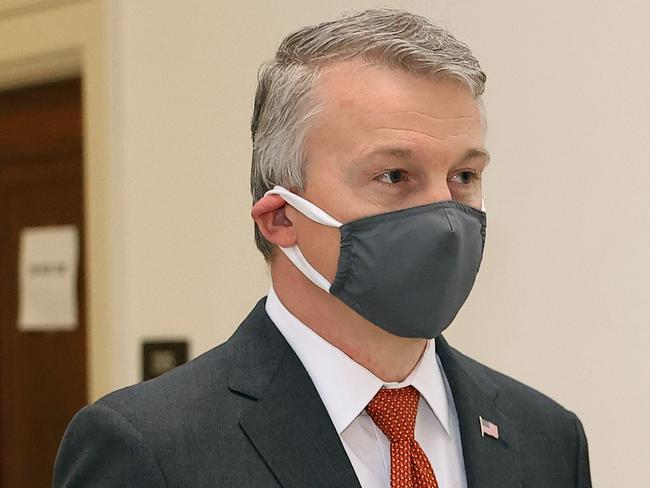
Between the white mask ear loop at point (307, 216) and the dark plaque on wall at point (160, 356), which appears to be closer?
the white mask ear loop at point (307, 216)

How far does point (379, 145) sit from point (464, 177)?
0.46 feet

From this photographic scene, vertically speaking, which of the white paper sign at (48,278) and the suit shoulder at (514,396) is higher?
the white paper sign at (48,278)

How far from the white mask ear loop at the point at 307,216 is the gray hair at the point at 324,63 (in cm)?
2

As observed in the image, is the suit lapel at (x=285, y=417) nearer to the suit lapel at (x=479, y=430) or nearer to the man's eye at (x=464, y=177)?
the suit lapel at (x=479, y=430)

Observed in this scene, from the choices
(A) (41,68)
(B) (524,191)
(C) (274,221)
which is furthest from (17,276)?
(C) (274,221)

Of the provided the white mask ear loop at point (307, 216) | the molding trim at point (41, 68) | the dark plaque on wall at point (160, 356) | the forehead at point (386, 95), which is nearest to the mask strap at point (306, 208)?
the white mask ear loop at point (307, 216)

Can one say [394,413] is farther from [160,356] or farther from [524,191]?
[160,356]

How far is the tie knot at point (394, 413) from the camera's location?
1.34 m

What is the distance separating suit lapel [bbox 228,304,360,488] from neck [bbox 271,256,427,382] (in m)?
0.05

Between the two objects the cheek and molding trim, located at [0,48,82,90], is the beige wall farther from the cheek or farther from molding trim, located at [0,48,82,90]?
the cheek

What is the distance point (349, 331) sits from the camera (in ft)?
4.45

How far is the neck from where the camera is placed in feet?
4.44

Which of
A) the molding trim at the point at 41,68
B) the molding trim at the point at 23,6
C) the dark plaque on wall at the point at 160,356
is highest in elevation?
the molding trim at the point at 23,6

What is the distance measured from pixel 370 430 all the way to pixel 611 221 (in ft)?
2.55
